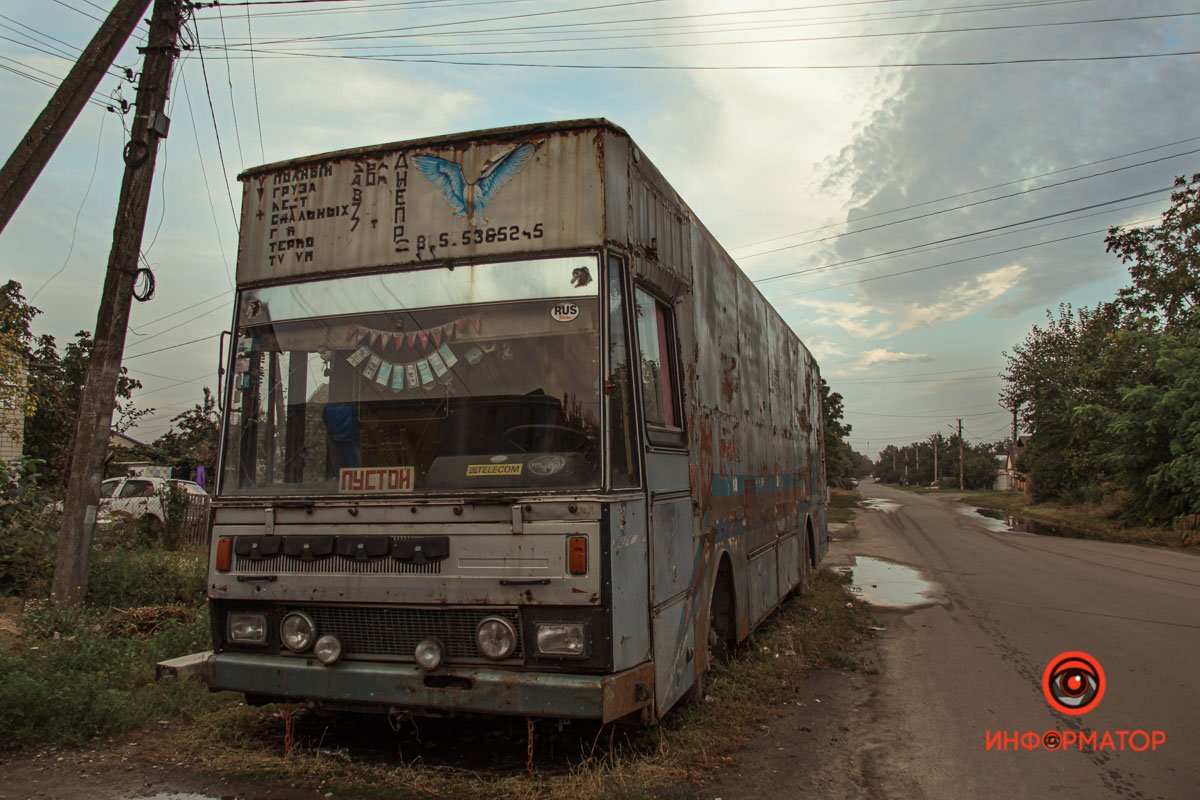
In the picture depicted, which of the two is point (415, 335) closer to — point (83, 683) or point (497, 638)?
point (497, 638)

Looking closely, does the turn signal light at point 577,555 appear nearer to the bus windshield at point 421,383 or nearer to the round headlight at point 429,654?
the bus windshield at point 421,383

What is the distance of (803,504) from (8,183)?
902cm

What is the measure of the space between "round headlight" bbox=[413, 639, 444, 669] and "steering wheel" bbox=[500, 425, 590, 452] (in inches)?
39.8

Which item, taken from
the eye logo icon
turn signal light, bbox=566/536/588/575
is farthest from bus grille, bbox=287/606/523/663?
the eye logo icon

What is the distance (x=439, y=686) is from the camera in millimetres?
3836

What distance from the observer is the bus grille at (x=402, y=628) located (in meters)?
3.86

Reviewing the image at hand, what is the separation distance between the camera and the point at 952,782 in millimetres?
4355

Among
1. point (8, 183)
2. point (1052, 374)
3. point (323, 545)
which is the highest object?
point (1052, 374)

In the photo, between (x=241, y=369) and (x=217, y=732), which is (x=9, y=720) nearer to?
(x=217, y=732)

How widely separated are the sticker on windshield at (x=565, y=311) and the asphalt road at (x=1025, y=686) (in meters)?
2.92

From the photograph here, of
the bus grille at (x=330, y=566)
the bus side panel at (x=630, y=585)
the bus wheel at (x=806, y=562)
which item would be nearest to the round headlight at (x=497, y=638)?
the bus grille at (x=330, y=566)

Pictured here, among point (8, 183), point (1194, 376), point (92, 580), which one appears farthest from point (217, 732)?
point (1194, 376)

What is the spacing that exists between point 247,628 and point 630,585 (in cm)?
205

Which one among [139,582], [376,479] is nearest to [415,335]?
[376,479]
